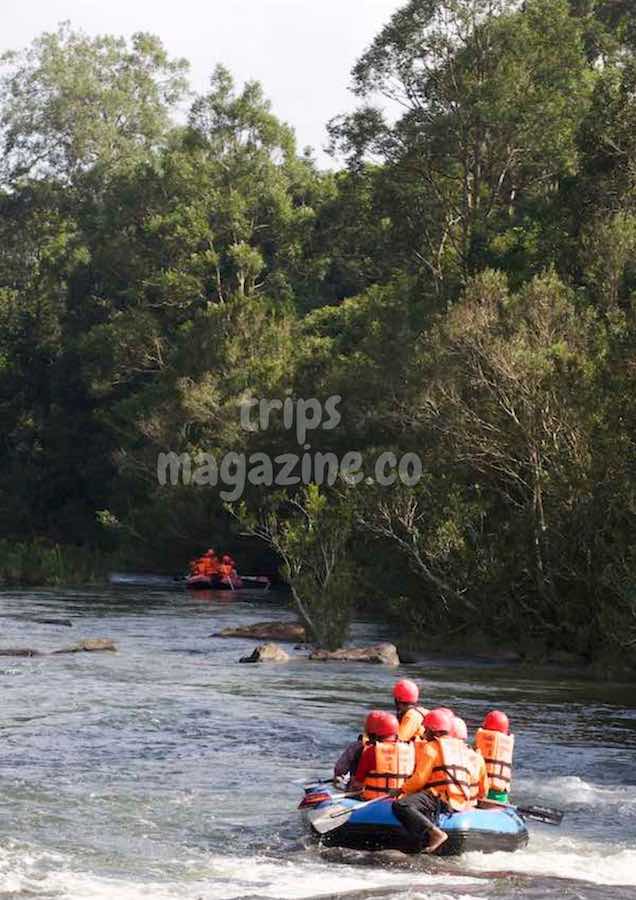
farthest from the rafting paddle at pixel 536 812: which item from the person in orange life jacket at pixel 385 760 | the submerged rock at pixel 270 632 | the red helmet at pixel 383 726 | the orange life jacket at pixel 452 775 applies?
the submerged rock at pixel 270 632

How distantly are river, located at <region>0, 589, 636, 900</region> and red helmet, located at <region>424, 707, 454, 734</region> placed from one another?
1.39 metres

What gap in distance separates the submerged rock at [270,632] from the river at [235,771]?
0.81m

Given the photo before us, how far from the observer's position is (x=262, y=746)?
83.9ft

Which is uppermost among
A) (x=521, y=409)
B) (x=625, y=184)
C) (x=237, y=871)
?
(x=625, y=184)

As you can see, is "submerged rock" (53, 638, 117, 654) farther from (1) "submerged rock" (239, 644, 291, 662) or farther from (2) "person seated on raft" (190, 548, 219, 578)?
(2) "person seated on raft" (190, 548, 219, 578)

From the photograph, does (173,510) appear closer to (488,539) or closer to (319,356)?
(319,356)

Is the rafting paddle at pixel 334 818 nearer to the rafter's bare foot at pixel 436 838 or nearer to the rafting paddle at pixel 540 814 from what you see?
the rafter's bare foot at pixel 436 838

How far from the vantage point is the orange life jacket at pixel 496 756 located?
19.5 meters

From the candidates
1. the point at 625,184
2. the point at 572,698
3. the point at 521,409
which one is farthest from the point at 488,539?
the point at 625,184

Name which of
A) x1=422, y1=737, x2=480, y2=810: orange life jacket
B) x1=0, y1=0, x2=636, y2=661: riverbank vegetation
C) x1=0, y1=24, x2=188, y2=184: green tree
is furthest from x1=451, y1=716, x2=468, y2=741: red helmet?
x1=0, y1=24, x2=188, y2=184: green tree

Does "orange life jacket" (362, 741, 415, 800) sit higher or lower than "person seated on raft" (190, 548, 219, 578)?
lower

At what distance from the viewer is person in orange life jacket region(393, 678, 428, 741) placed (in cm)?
1942

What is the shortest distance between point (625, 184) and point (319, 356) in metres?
14.3

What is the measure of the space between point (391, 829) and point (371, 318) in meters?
40.4
